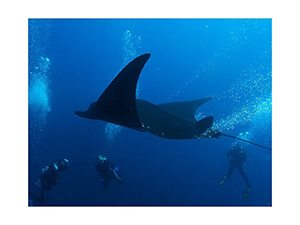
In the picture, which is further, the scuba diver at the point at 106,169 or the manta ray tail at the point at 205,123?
the scuba diver at the point at 106,169

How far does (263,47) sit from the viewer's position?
28531 millimetres

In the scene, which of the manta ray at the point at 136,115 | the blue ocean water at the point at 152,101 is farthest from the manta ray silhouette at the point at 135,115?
the blue ocean water at the point at 152,101

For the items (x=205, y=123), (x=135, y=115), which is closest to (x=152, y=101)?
(x=205, y=123)

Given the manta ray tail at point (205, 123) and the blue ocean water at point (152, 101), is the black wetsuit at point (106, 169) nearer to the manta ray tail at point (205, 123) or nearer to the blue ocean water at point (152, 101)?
the manta ray tail at point (205, 123)

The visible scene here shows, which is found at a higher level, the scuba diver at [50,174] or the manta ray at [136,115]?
the manta ray at [136,115]

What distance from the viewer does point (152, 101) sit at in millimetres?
34062

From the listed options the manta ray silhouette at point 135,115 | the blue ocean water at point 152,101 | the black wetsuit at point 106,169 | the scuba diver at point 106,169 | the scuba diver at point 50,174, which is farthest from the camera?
the blue ocean water at point 152,101

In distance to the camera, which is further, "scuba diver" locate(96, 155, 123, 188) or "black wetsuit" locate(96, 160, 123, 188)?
"black wetsuit" locate(96, 160, 123, 188)

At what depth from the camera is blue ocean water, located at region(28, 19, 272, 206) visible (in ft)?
64.0

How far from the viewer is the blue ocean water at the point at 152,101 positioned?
1950 centimetres

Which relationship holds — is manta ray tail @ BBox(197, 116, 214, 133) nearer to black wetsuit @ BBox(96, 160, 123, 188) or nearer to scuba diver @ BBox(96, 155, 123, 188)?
scuba diver @ BBox(96, 155, 123, 188)

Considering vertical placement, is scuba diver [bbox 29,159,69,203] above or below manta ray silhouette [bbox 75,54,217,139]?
below

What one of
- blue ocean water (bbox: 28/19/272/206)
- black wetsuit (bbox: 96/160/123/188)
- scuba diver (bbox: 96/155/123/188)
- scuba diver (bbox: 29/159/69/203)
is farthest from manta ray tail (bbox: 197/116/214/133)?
blue ocean water (bbox: 28/19/272/206)

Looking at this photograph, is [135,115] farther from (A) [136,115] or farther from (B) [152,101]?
(B) [152,101]
